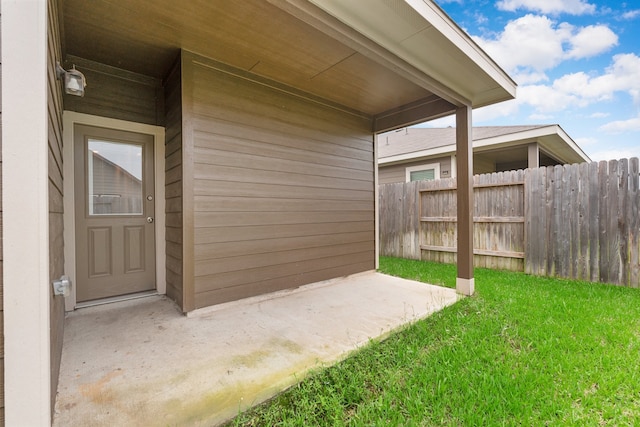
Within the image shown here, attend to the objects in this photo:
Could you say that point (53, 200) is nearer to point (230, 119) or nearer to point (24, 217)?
point (24, 217)

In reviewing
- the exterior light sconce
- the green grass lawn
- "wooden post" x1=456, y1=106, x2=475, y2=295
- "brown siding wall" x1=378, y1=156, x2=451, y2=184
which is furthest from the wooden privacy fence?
the exterior light sconce

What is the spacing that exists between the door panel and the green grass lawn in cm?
248

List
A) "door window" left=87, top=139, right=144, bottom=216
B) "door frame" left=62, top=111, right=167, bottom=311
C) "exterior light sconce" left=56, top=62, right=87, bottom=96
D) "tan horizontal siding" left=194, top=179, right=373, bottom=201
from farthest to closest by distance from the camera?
"door window" left=87, top=139, right=144, bottom=216
"tan horizontal siding" left=194, top=179, right=373, bottom=201
"door frame" left=62, top=111, right=167, bottom=311
"exterior light sconce" left=56, top=62, right=87, bottom=96

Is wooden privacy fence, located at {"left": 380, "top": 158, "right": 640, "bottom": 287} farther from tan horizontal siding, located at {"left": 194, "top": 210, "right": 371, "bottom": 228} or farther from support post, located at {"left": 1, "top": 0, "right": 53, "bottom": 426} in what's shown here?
support post, located at {"left": 1, "top": 0, "right": 53, "bottom": 426}

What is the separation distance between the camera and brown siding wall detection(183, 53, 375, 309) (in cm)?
275

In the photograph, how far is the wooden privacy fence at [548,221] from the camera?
358 cm

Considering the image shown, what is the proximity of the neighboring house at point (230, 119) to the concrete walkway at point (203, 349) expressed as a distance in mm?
251

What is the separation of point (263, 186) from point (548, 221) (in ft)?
14.2

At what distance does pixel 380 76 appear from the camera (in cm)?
321

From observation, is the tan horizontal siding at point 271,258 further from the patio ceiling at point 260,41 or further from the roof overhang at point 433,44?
the roof overhang at point 433,44

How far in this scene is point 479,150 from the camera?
23.7ft

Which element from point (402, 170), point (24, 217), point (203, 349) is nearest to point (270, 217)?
point (203, 349)

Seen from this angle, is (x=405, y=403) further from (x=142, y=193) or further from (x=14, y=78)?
(x=142, y=193)

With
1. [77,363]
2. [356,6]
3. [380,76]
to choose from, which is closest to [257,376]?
[77,363]
